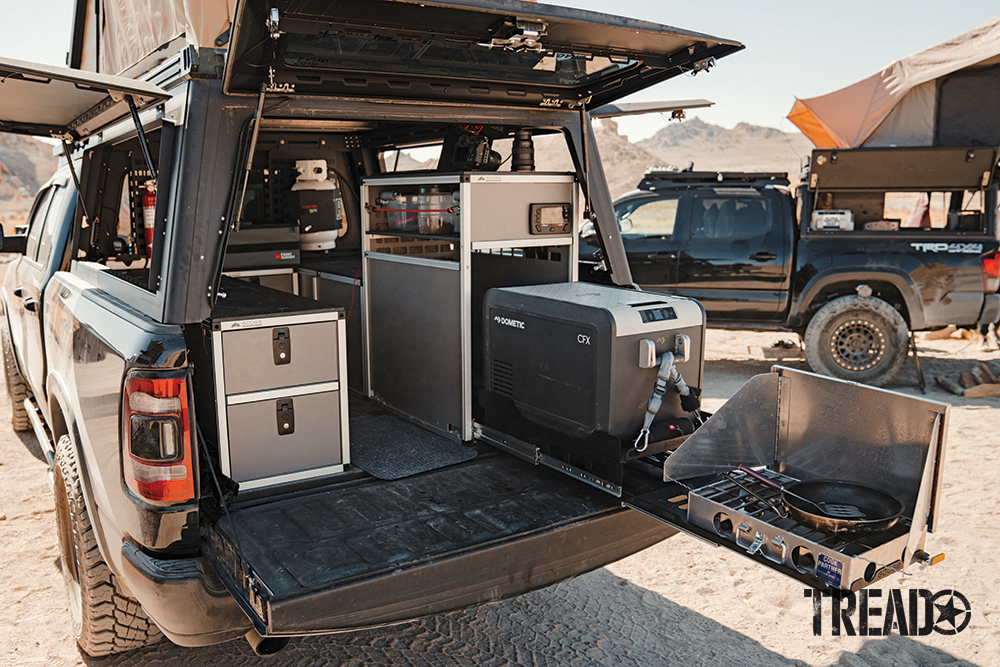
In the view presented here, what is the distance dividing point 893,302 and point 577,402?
251 inches

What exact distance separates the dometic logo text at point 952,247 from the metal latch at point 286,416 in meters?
7.02

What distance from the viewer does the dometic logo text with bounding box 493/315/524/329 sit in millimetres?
3465

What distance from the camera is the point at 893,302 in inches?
324

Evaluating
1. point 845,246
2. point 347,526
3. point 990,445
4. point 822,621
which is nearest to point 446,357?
point 347,526

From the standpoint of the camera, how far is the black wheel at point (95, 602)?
3.15 metres

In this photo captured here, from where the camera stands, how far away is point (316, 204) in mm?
5652

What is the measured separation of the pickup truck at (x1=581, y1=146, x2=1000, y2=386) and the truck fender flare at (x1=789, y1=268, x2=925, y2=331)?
11 millimetres

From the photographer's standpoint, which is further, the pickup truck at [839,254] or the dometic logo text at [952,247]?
the pickup truck at [839,254]

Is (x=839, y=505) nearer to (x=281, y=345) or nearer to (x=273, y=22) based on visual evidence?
(x=281, y=345)

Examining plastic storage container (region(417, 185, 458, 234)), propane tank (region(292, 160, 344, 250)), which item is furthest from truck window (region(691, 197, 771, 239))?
plastic storage container (region(417, 185, 458, 234))

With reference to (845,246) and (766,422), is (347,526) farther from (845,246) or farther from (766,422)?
(845,246)

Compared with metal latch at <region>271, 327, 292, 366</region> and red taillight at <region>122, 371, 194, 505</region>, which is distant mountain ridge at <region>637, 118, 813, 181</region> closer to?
metal latch at <region>271, 327, 292, 366</region>

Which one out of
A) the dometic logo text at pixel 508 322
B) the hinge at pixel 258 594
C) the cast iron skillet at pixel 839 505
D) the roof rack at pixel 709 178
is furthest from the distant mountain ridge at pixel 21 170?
the cast iron skillet at pixel 839 505

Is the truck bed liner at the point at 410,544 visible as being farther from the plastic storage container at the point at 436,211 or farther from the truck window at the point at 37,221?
the truck window at the point at 37,221
